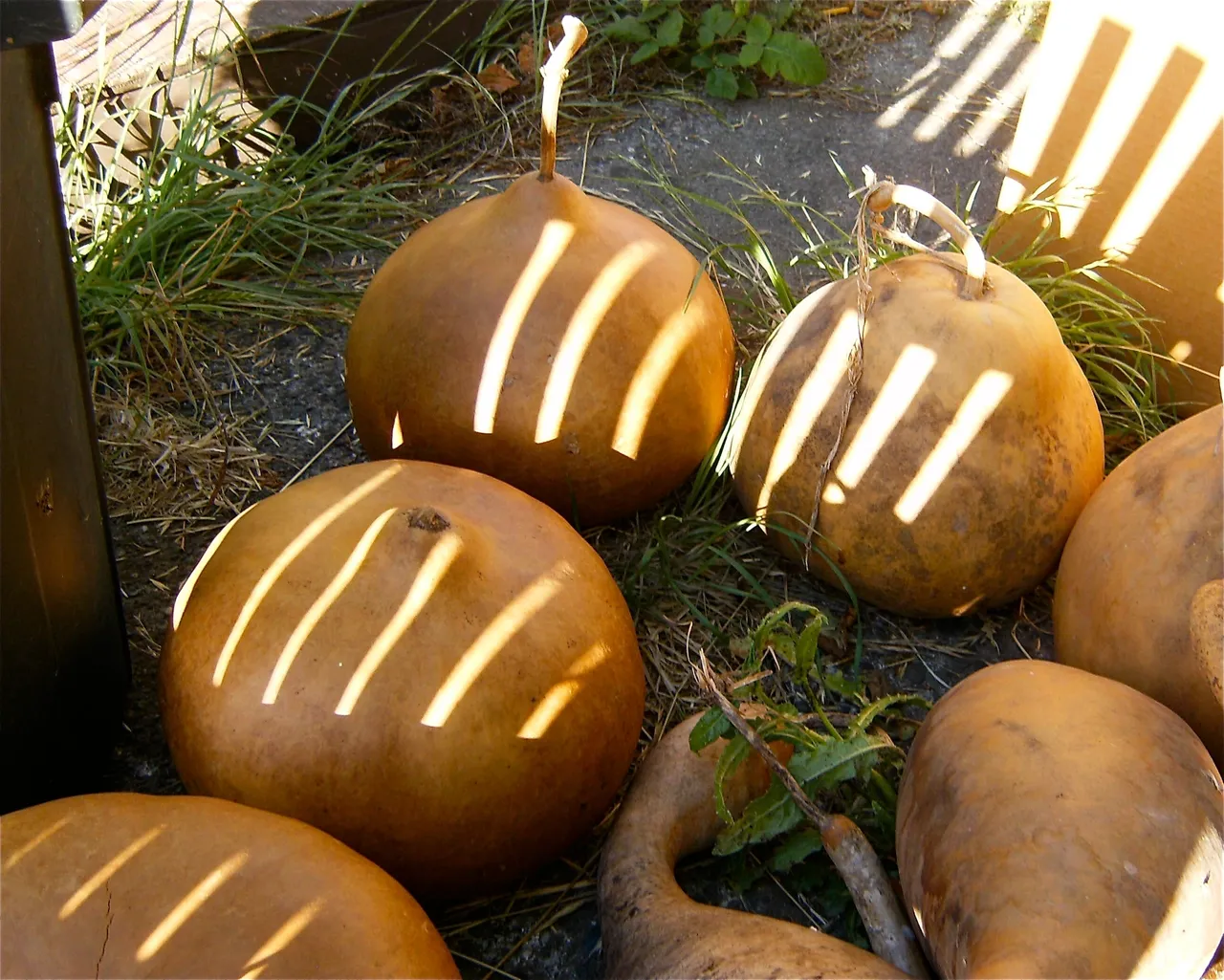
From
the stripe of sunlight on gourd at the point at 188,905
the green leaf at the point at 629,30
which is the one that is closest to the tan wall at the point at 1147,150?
the green leaf at the point at 629,30

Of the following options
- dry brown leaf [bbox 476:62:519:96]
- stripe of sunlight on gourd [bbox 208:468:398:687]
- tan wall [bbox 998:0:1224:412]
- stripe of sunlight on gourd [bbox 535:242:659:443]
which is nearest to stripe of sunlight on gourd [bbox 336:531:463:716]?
stripe of sunlight on gourd [bbox 208:468:398:687]

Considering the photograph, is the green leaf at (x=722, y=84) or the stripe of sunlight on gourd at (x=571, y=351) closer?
the stripe of sunlight on gourd at (x=571, y=351)

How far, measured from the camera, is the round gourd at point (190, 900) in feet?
4.61

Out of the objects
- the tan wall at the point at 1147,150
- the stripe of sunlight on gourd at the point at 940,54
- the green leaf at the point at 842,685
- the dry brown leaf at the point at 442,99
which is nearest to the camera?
the green leaf at the point at 842,685

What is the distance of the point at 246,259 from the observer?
10.8 ft

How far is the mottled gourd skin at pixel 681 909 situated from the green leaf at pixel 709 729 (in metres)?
0.17

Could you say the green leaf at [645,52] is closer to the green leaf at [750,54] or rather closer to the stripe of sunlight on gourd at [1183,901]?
the green leaf at [750,54]

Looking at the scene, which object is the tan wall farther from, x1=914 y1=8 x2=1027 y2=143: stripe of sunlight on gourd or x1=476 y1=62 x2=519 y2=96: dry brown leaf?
x1=476 y1=62 x2=519 y2=96: dry brown leaf

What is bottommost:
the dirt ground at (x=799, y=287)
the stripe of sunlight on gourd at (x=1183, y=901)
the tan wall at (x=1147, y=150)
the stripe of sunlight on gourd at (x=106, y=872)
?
the dirt ground at (x=799, y=287)

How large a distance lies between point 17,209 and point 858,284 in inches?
54.8

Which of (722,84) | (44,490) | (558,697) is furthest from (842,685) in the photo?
(722,84)

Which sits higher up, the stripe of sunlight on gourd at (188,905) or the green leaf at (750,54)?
the green leaf at (750,54)

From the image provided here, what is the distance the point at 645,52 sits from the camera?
3.95 m

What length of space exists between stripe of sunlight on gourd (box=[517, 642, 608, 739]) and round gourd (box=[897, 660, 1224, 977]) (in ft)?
1.70
